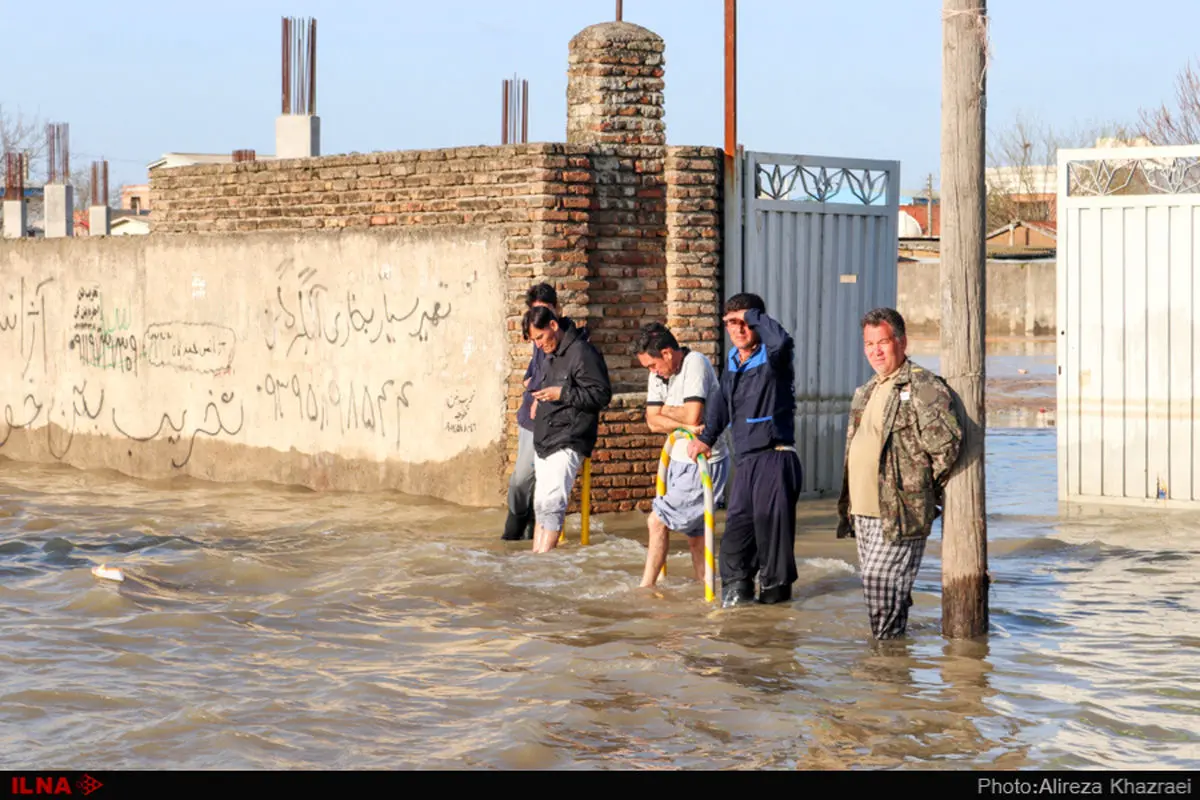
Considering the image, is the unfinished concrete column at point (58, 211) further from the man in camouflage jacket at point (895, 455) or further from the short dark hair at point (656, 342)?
the man in camouflage jacket at point (895, 455)

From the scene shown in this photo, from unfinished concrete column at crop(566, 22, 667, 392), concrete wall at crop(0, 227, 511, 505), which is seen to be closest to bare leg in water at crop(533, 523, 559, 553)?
concrete wall at crop(0, 227, 511, 505)

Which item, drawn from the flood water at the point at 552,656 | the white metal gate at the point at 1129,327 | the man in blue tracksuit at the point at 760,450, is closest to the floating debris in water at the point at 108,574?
the flood water at the point at 552,656

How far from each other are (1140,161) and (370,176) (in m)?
6.44

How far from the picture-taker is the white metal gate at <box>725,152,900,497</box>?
43.8 ft

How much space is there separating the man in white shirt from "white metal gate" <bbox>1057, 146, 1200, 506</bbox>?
15.7 feet

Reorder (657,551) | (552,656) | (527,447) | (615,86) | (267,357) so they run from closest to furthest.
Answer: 1. (552,656)
2. (657,551)
3. (527,447)
4. (615,86)
5. (267,357)

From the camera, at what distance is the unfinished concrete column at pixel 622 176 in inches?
505

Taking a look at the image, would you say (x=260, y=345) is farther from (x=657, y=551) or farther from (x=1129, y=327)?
(x=1129, y=327)

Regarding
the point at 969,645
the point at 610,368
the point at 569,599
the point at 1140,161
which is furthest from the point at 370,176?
the point at 969,645

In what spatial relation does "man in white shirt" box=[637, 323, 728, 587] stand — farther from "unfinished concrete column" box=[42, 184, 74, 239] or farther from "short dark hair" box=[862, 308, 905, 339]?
"unfinished concrete column" box=[42, 184, 74, 239]

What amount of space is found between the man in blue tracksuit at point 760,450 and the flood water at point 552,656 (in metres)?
0.37

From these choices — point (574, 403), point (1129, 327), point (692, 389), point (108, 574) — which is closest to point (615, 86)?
point (574, 403)

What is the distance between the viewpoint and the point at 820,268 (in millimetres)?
13750

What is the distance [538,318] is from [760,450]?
2.32 m
